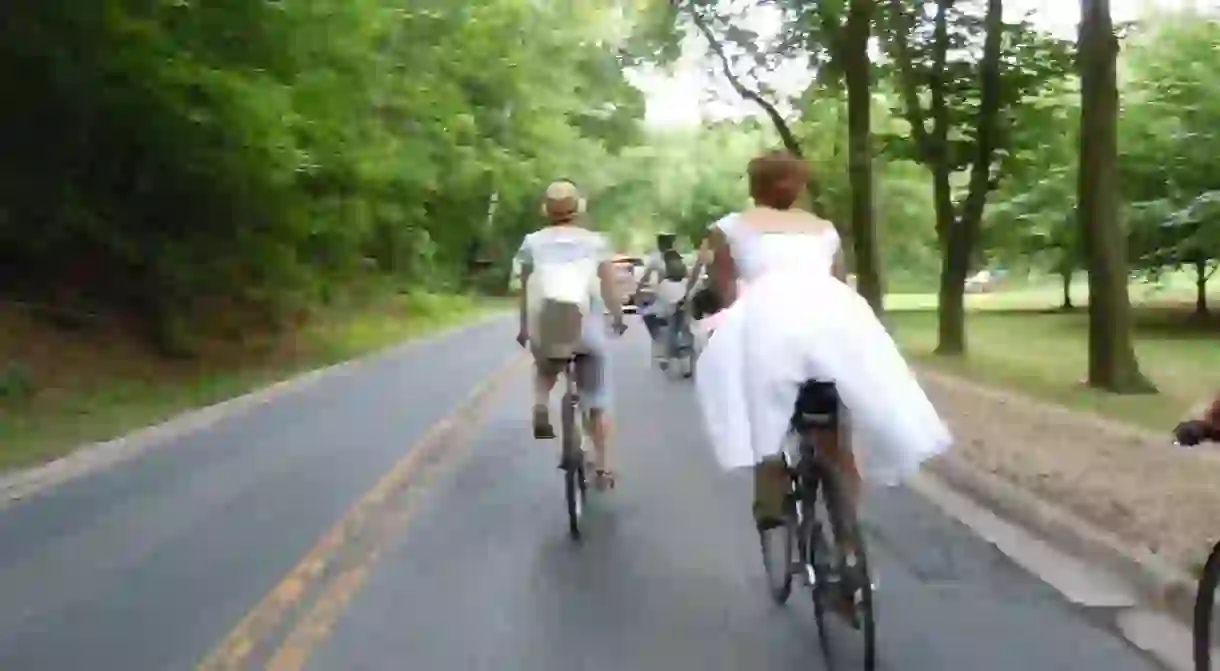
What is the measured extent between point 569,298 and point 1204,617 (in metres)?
4.57

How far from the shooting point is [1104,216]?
1806cm

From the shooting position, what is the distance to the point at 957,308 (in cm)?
2659

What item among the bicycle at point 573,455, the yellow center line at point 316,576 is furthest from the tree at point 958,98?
the bicycle at point 573,455

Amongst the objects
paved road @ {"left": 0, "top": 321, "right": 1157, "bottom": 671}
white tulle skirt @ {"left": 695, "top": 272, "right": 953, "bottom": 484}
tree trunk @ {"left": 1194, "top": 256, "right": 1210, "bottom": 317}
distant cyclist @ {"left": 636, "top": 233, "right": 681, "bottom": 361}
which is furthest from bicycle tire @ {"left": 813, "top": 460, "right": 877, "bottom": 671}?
tree trunk @ {"left": 1194, "top": 256, "right": 1210, "bottom": 317}

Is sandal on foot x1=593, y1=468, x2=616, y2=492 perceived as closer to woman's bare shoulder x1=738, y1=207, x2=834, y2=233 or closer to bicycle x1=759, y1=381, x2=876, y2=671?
bicycle x1=759, y1=381, x2=876, y2=671

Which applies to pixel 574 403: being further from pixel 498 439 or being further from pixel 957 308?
pixel 957 308

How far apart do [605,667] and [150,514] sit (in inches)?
209

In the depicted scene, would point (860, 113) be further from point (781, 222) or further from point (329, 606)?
point (781, 222)

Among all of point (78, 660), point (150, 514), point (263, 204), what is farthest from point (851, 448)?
point (263, 204)

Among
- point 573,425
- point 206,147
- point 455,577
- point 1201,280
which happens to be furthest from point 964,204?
point 455,577

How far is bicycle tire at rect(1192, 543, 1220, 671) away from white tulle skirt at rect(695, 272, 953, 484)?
1.10 meters

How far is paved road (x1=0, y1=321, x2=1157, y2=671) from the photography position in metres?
6.50

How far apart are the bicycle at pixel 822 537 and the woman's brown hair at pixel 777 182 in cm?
88

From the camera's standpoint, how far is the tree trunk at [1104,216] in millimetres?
17797
